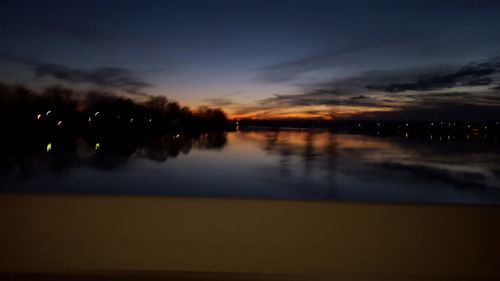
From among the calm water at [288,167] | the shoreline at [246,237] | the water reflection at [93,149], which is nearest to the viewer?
the shoreline at [246,237]

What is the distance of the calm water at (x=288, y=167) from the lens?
10594mm

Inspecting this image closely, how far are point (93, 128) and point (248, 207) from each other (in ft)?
129

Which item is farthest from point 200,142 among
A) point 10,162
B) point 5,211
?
point 5,211

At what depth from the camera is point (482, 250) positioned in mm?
4902

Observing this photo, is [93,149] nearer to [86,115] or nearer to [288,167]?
[86,115]

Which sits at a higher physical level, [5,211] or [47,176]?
[5,211]

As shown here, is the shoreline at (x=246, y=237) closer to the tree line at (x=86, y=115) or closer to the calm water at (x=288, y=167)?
the calm water at (x=288, y=167)

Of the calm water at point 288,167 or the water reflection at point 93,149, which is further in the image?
the water reflection at point 93,149

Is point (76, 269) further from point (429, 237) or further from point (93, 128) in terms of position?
point (93, 128)

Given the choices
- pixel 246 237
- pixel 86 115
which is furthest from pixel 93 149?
pixel 246 237

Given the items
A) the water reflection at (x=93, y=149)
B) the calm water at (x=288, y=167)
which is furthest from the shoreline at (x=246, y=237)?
the water reflection at (x=93, y=149)

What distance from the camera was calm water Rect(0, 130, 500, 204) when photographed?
34.8 ft

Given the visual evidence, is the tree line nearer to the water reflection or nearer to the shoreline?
the water reflection

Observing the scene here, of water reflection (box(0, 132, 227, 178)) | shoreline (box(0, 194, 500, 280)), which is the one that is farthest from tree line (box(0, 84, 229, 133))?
shoreline (box(0, 194, 500, 280))
